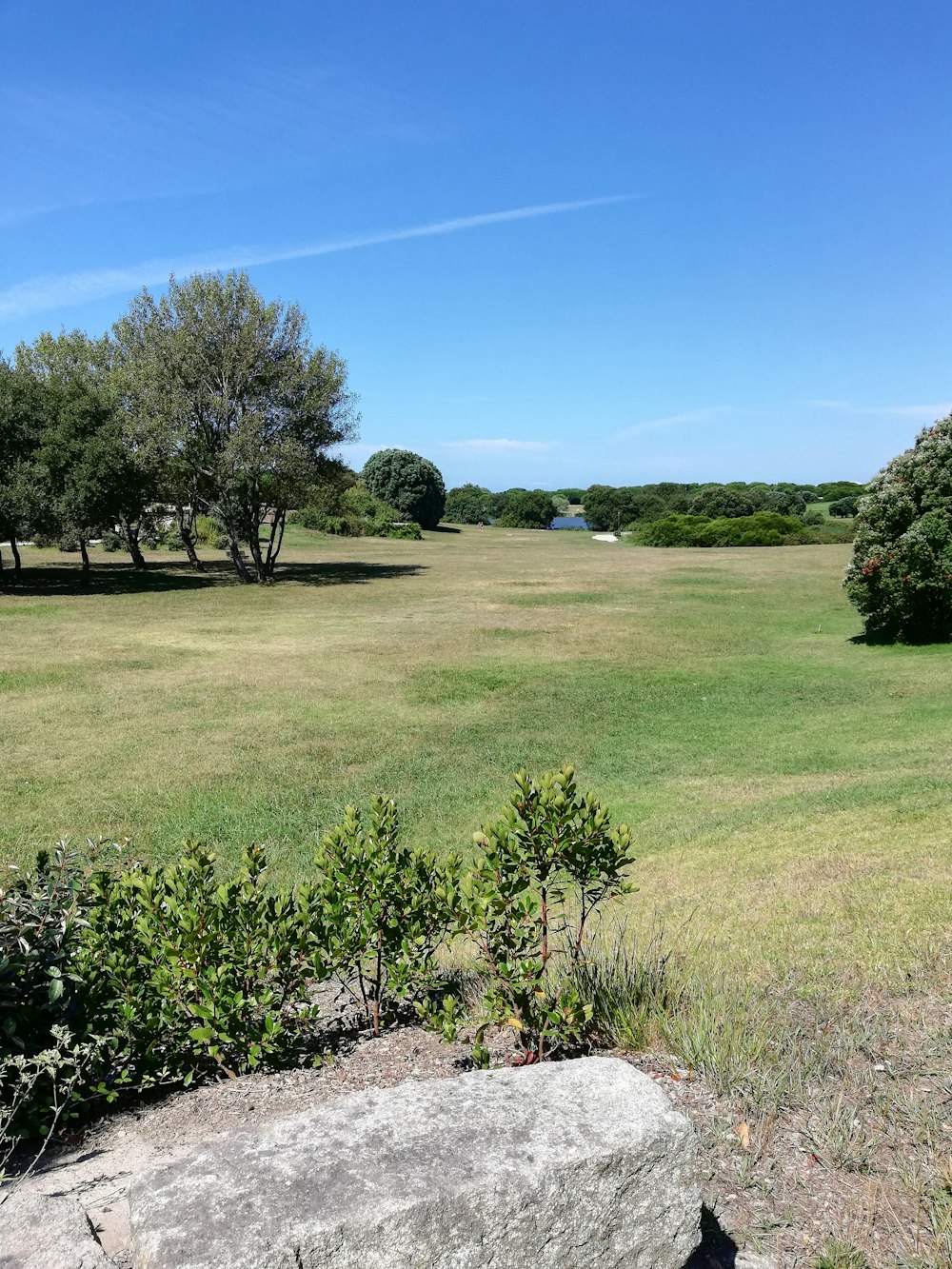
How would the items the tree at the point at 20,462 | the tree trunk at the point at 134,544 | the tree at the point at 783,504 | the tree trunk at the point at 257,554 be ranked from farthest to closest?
1. the tree at the point at 783,504
2. the tree trunk at the point at 134,544
3. the tree trunk at the point at 257,554
4. the tree at the point at 20,462

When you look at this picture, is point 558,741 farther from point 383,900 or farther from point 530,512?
point 530,512

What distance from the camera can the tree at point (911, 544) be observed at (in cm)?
1617

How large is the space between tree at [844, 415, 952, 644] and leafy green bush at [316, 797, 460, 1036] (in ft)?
49.7

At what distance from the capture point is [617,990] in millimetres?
3785

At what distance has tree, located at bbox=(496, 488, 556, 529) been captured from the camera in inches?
3290

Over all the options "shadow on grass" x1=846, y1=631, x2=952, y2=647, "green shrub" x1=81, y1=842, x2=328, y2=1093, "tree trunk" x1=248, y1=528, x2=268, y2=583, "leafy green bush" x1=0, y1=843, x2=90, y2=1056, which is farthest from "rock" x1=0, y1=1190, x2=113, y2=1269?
"tree trunk" x1=248, y1=528, x2=268, y2=583

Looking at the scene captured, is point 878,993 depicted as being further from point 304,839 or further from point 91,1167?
point 304,839

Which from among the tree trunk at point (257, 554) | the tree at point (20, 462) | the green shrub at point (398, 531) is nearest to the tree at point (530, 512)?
the green shrub at point (398, 531)

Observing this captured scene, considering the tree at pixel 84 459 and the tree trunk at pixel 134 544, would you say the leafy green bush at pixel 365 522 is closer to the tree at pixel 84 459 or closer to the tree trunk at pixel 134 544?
the tree trunk at pixel 134 544

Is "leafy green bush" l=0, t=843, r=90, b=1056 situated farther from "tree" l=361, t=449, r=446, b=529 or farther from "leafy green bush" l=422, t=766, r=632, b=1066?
"tree" l=361, t=449, r=446, b=529

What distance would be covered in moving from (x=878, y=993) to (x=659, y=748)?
714cm

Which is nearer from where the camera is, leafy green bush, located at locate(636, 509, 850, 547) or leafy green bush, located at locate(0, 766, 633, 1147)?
leafy green bush, located at locate(0, 766, 633, 1147)

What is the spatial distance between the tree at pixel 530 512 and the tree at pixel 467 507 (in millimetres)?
7394

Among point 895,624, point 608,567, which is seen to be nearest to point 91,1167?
point 895,624
